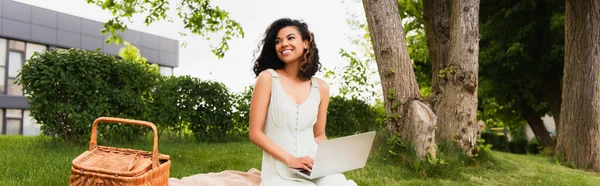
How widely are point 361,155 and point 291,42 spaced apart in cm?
92

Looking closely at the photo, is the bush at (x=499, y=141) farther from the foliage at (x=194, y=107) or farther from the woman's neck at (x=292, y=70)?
the woman's neck at (x=292, y=70)

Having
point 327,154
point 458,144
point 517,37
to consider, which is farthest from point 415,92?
point 517,37

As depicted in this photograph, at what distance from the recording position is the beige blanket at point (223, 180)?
4.53m

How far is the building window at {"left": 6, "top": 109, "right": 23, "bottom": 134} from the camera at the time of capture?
28419mm

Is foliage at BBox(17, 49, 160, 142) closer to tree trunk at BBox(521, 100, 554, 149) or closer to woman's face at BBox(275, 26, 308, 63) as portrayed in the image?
woman's face at BBox(275, 26, 308, 63)

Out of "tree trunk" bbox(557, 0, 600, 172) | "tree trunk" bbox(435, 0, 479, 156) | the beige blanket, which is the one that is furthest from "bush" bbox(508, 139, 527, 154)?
the beige blanket

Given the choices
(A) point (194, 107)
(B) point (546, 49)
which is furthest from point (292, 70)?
(B) point (546, 49)

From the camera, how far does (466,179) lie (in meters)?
7.42

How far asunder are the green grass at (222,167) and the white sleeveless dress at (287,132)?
2918 millimetres

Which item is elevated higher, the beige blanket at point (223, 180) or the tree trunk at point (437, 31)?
the tree trunk at point (437, 31)

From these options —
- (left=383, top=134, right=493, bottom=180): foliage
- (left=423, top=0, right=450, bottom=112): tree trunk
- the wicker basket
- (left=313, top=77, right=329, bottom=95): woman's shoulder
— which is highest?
(left=423, top=0, right=450, bottom=112): tree trunk

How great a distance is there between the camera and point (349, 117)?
13422 mm

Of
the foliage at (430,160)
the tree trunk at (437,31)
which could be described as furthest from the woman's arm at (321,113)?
the tree trunk at (437,31)

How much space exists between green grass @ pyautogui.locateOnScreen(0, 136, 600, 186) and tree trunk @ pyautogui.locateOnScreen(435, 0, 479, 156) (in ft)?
1.82
